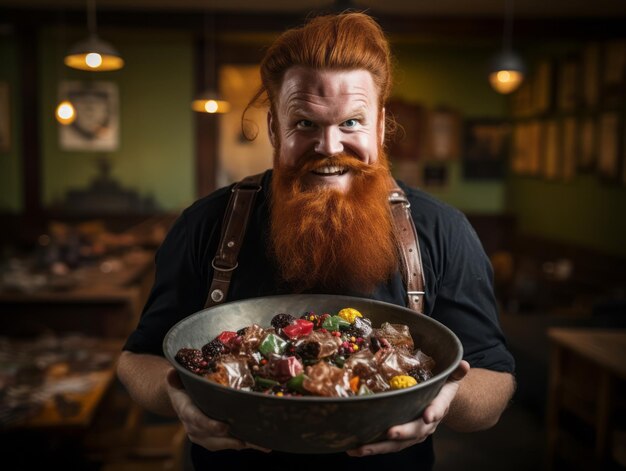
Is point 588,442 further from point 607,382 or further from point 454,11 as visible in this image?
point 454,11

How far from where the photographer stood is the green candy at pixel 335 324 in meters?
1.24

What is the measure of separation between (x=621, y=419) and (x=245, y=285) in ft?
8.29

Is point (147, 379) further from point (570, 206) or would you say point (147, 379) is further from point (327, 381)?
point (570, 206)

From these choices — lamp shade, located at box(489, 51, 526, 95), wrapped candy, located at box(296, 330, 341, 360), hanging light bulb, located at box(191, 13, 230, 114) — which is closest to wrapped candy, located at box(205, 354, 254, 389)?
wrapped candy, located at box(296, 330, 341, 360)

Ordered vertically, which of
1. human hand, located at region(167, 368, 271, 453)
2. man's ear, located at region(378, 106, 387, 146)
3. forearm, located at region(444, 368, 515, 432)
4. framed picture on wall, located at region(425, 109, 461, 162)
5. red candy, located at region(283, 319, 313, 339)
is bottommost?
forearm, located at region(444, 368, 515, 432)

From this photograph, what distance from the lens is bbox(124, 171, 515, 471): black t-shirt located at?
4.95 feet

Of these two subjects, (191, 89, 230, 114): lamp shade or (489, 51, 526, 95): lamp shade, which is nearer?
(489, 51, 526, 95): lamp shade

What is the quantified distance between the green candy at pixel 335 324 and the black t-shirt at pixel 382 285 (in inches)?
10.0

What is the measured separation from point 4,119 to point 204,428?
825 cm

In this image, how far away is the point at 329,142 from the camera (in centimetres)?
143

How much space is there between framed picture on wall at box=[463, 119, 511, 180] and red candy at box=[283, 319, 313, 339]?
8103 mm

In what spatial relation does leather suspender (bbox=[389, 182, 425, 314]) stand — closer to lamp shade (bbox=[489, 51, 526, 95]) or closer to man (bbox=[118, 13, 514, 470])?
man (bbox=[118, 13, 514, 470])

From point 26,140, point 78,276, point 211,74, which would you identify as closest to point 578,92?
point 211,74

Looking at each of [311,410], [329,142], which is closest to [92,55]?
[329,142]
